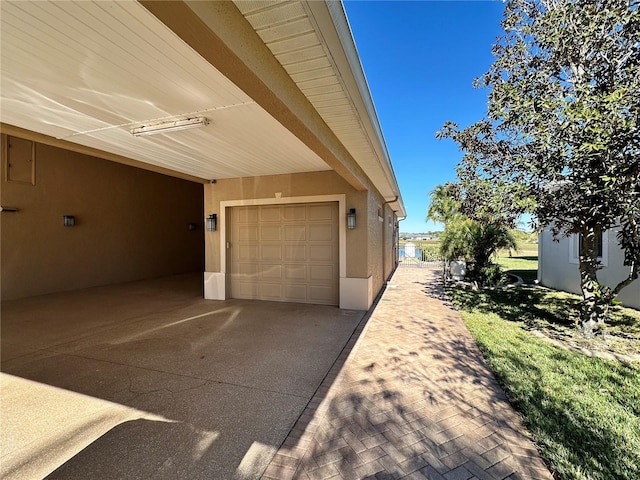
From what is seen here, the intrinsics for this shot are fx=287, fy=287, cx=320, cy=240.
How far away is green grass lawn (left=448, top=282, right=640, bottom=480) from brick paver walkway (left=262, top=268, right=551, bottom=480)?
0.19 m

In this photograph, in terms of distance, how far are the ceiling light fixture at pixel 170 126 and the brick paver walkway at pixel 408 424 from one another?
11.2 ft

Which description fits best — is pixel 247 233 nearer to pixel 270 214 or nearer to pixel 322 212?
pixel 270 214

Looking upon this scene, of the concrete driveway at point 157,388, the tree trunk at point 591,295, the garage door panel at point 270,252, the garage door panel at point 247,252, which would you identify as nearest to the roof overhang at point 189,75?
the concrete driveway at point 157,388

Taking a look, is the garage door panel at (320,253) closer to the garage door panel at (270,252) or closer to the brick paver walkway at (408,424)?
the garage door panel at (270,252)

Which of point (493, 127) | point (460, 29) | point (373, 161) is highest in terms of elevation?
point (460, 29)

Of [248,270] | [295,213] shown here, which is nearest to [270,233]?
[295,213]

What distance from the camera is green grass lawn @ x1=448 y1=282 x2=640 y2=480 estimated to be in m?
2.09

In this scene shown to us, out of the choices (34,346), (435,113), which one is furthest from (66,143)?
(435,113)

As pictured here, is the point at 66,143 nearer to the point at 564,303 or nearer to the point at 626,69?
the point at 626,69

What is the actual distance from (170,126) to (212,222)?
12.5ft

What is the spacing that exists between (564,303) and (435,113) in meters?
9.04

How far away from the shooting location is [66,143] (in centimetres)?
446

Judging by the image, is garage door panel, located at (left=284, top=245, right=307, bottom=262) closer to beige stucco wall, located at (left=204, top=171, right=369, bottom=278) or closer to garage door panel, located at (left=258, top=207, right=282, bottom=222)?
garage door panel, located at (left=258, top=207, right=282, bottom=222)

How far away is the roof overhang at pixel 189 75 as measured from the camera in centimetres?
177
